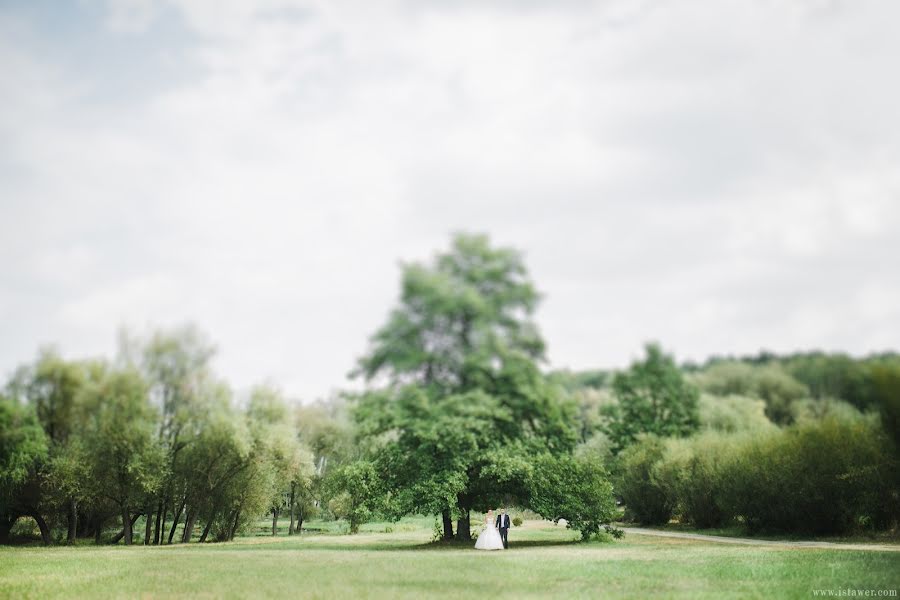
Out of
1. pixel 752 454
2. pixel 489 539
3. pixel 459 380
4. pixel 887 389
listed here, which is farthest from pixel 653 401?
pixel 887 389

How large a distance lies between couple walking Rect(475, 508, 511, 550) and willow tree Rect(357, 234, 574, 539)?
173 cm

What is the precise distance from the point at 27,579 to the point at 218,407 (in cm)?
665

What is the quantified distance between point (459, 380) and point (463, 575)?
12489mm

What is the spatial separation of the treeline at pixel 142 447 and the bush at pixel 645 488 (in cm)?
2532

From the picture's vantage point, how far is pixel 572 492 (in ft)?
100.0

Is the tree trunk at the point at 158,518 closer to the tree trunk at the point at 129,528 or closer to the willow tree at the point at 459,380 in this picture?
the tree trunk at the point at 129,528

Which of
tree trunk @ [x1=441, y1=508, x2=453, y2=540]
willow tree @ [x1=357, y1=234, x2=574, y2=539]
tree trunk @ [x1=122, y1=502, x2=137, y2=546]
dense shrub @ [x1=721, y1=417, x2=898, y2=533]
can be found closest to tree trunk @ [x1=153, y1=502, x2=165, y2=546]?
tree trunk @ [x1=122, y1=502, x2=137, y2=546]

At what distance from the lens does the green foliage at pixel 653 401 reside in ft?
222

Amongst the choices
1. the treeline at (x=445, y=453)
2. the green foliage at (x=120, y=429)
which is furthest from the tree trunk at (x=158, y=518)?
the green foliage at (x=120, y=429)

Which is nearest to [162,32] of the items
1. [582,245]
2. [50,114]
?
[50,114]

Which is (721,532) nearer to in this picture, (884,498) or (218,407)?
(884,498)

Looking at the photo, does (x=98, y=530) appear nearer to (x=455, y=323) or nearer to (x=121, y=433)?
(x=455, y=323)

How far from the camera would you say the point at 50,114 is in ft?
77.9

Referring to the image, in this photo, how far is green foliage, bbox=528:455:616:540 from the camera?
1163 inches
